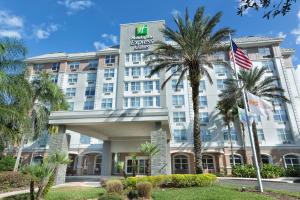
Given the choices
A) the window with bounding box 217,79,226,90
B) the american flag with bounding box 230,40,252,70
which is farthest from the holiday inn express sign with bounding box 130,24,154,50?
the american flag with bounding box 230,40,252,70

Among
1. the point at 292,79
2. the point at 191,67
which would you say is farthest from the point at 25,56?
the point at 292,79

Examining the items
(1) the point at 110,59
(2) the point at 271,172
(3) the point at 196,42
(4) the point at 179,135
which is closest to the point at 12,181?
(3) the point at 196,42

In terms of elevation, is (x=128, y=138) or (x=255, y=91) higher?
(x=255, y=91)

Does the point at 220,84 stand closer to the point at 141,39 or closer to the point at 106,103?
the point at 141,39

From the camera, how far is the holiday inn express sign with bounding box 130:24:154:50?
43250 mm

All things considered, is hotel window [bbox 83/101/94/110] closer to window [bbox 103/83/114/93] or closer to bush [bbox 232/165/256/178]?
window [bbox 103/83/114/93]

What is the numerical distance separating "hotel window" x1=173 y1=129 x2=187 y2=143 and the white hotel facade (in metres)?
0.17

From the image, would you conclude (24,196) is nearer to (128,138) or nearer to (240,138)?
(128,138)

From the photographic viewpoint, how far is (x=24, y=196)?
11594mm

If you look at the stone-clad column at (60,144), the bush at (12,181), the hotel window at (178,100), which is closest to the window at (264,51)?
the hotel window at (178,100)

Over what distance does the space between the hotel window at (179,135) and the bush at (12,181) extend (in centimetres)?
2457

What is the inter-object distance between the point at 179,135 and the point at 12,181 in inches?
1028

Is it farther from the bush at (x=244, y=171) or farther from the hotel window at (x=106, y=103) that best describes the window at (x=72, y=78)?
the bush at (x=244, y=171)

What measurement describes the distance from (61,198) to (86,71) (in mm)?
36008
